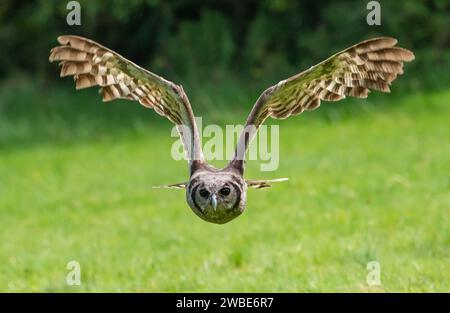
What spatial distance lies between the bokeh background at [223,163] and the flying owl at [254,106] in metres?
1.89

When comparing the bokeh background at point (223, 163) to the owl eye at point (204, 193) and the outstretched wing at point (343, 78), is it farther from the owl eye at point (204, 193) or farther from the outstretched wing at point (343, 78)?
the owl eye at point (204, 193)

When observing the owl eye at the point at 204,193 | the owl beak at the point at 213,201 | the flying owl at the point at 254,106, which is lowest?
the owl beak at the point at 213,201

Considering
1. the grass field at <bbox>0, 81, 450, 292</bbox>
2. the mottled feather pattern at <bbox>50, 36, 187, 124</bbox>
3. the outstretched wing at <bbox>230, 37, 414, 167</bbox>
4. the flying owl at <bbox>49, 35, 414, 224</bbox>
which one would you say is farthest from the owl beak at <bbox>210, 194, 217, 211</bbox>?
the grass field at <bbox>0, 81, 450, 292</bbox>

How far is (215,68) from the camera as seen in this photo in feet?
57.4

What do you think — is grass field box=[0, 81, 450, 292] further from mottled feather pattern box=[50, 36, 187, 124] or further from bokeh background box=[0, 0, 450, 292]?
mottled feather pattern box=[50, 36, 187, 124]

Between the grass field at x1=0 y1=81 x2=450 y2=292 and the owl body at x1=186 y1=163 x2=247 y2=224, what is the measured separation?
2.34 meters

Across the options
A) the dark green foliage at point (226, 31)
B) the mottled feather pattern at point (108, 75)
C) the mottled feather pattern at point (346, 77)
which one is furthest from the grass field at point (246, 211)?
the mottled feather pattern at point (108, 75)

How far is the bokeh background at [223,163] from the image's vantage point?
7969mm

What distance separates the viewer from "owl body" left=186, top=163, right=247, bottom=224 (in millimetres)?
4605

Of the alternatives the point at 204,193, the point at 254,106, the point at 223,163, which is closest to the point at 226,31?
the point at 223,163

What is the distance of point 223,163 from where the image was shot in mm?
11578

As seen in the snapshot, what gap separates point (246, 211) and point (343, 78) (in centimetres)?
489

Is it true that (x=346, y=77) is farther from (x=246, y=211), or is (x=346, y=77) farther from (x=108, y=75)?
(x=246, y=211)
